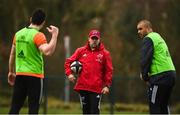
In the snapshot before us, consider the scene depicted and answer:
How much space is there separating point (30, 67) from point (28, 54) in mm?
220

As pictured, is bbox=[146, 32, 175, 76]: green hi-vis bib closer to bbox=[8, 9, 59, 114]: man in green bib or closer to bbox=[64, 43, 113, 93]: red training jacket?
bbox=[64, 43, 113, 93]: red training jacket

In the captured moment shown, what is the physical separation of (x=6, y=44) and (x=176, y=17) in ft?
29.0

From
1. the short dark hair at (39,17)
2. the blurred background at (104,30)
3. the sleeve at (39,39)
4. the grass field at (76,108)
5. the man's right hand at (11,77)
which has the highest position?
the blurred background at (104,30)

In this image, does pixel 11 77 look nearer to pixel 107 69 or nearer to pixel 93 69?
pixel 93 69

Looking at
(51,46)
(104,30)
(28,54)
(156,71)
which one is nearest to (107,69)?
(156,71)

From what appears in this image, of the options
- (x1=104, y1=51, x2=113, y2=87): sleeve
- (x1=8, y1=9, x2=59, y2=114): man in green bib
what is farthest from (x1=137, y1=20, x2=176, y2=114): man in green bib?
(x1=8, y1=9, x2=59, y2=114): man in green bib

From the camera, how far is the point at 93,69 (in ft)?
41.5

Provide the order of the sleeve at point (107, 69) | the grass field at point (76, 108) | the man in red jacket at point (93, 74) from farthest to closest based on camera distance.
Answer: the grass field at point (76, 108), the sleeve at point (107, 69), the man in red jacket at point (93, 74)

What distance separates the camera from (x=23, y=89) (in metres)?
10.6

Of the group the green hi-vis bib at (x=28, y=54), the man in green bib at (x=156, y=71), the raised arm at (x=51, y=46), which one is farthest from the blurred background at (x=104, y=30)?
the raised arm at (x=51, y=46)

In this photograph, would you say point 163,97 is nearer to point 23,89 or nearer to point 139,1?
point 23,89

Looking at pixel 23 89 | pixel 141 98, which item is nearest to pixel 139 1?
pixel 141 98

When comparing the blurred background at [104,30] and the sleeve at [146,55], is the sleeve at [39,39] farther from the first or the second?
the blurred background at [104,30]

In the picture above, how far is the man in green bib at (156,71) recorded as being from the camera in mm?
11867
